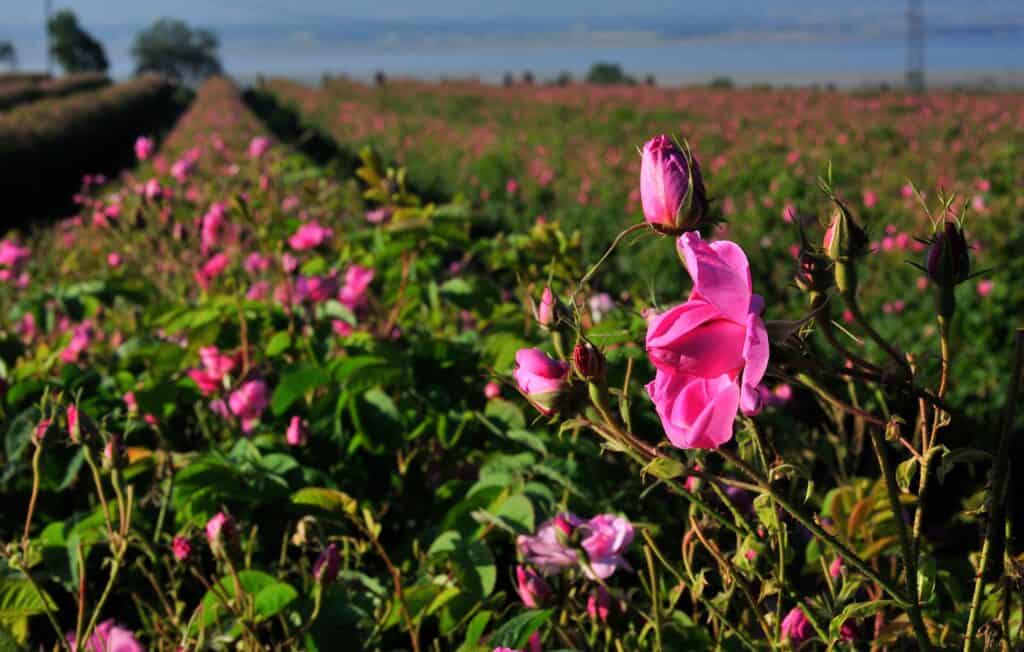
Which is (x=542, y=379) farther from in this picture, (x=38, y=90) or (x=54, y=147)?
(x=38, y=90)

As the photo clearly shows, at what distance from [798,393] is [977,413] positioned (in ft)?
5.43

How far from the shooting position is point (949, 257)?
2.15 ft

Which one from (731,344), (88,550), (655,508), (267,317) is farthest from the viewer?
(267,317)

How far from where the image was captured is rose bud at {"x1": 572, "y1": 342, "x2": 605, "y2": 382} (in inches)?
27.0

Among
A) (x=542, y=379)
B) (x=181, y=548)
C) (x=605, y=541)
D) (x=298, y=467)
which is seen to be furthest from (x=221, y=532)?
(x=542, y=379)

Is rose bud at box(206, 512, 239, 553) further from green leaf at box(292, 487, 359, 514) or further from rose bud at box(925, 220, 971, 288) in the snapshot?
rose bud at box(925, 220, 971, 288)

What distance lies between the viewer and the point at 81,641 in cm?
110

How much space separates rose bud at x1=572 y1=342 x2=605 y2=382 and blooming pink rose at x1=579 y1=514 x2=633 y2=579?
379mm

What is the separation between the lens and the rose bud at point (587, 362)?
0.69m

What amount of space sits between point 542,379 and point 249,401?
994 millimetres

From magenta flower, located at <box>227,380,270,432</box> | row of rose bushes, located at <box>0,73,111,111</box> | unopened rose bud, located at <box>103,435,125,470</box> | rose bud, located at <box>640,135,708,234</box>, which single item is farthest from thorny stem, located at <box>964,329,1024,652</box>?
row of rose bushes, located at <box>0,73,111,111</box>

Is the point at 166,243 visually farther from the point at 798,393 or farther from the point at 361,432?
the point at 798,393

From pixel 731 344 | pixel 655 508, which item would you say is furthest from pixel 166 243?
pixel 731 344

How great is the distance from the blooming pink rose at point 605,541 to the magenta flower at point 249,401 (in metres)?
0.74
